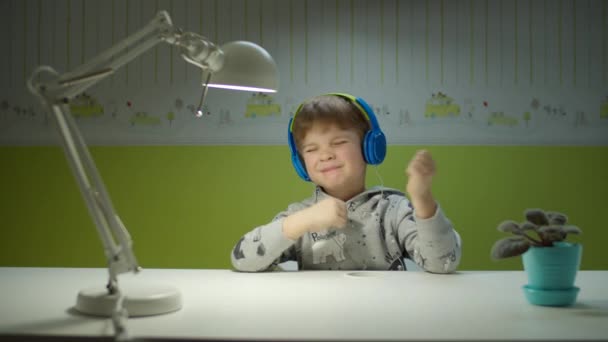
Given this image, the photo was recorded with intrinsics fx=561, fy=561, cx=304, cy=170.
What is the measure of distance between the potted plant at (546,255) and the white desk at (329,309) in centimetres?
3

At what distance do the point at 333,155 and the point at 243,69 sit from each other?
59 cm

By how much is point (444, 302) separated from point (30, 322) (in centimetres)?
65

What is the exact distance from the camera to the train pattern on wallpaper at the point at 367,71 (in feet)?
8.79

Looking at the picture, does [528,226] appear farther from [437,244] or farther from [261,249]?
[261,249]

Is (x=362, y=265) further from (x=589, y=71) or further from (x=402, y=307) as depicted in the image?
(x=589, y=71)

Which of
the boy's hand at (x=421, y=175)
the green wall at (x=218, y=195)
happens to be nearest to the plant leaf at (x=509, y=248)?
the boy's hand at (x=421, y=175)

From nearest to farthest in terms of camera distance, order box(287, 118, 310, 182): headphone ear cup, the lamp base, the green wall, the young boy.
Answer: the lamp base → the young boy → box(287, 118, 310, 182): headphone ear cup → the green wall

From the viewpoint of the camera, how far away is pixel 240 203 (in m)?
2.73

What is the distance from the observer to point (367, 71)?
107 inches

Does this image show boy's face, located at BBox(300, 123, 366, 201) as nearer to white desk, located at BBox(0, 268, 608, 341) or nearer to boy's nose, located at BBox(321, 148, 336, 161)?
boy's nose, located at BBox(321, 148, 336, 161)

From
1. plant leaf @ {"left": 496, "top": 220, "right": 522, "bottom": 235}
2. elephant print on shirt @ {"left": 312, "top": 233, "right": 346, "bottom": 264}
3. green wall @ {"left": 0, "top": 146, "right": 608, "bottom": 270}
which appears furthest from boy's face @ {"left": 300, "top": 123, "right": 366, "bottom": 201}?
green wall @ {"left": 0, "top": 146, "right": 608, "bottom": 270}

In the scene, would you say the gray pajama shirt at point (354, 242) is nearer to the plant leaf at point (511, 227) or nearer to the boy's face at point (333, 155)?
the boy's face at point (333, 155)

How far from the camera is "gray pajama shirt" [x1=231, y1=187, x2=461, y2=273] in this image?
1.43m

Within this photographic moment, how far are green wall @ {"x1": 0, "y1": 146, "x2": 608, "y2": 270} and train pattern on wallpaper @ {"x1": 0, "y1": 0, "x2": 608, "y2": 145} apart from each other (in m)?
0.08
